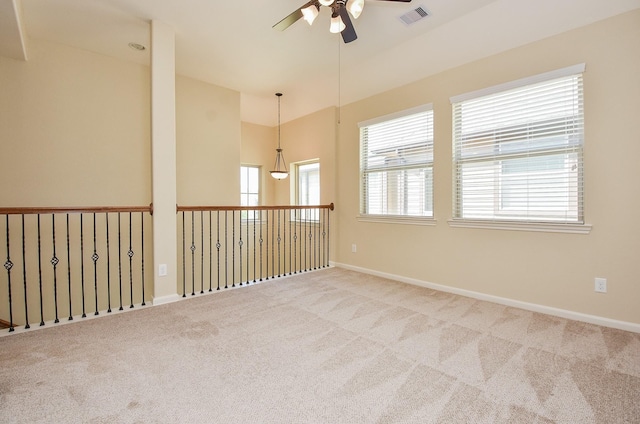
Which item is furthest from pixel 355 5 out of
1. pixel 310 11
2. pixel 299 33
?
pixel 299 33

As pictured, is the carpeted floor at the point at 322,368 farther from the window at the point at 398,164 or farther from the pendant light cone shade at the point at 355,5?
the pendant light cone shade at the point at 355,5

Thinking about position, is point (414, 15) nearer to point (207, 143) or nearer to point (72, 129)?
point (207, 143)

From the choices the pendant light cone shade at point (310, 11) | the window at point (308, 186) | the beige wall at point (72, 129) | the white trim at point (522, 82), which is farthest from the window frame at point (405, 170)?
the beige wall at point (72, 129)

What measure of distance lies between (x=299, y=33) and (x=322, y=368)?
3246mm

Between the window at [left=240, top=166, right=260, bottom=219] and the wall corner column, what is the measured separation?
3128 mm

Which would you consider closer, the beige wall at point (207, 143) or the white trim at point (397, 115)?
the white trim at point (397, 115)

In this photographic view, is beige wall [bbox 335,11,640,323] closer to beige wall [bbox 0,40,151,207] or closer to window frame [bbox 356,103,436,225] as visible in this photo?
window frame [bbox 356,103,436,225]

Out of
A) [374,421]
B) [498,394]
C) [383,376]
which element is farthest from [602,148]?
[374,421]

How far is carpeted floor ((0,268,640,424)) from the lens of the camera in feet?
4.97

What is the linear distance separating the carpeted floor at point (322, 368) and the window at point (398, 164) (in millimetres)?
1561

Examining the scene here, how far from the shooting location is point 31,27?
3.08 metres

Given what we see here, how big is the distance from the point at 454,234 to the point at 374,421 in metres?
2.57

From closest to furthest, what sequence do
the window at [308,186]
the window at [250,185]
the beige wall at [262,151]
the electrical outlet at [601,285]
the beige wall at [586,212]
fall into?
the beige wall at [586,212] → the electrical outlet at [601,285] → the window at [308,186] → the beige wall at [262,151] → the window at [250,185]

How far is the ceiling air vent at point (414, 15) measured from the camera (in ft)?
9.19
